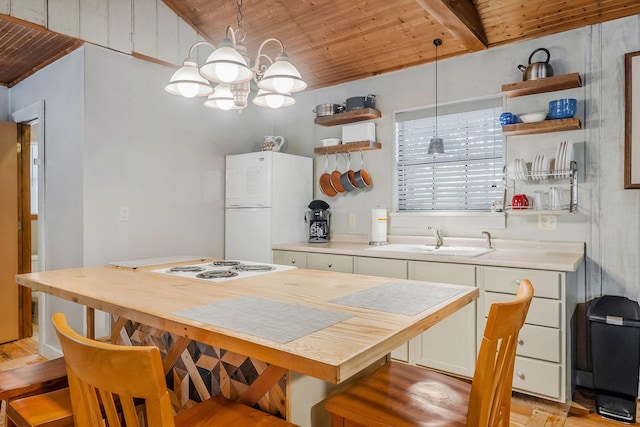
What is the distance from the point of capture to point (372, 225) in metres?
3.54

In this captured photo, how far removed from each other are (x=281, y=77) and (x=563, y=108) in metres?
1.96

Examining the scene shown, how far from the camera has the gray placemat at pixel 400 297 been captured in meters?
1.31

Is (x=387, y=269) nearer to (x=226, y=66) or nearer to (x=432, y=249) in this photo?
(x=432, y=249)

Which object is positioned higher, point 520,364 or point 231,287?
point 231,287

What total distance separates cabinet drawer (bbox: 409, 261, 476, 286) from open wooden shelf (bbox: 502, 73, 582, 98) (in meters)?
1.27

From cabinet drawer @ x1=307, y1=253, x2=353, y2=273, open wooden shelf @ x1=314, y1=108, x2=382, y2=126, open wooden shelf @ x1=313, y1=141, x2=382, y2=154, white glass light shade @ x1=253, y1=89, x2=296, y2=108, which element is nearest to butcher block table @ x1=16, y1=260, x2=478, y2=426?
white glass light shade @ x1=253, y1=89, x2=296, y2=108

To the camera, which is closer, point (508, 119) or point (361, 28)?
point (508, 119)

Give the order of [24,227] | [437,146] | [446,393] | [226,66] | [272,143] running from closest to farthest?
[446,393], [226,66], [437,146], [24,227], [272,143]

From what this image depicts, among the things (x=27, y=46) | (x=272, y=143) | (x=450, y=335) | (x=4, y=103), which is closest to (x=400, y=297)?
(x=450, y=335)

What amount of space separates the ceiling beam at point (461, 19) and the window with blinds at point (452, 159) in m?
0.47

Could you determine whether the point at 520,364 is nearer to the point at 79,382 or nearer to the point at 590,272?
the point at 590,272

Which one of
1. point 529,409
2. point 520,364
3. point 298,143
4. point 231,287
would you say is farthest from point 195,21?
point 529,409

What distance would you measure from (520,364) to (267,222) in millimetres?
2150

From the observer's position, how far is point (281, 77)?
1.78 meters
